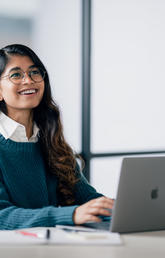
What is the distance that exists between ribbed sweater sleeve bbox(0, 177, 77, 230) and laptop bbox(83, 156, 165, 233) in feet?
0.58

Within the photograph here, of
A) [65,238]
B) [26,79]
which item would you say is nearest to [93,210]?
[65,238]

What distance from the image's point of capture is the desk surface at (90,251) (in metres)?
1.17

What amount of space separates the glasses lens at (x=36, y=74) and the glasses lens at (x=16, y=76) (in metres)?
0.05

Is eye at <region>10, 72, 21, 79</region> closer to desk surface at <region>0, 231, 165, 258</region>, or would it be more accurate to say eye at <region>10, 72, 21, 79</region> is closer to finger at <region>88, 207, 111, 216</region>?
finger at <region>88, 207, 111, 216</region>

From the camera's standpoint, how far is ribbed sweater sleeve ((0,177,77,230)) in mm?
1502

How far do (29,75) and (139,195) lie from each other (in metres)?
0.88

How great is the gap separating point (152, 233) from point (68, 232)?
29cm

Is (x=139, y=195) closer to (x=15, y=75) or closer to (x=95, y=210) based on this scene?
(x=95, y=210)

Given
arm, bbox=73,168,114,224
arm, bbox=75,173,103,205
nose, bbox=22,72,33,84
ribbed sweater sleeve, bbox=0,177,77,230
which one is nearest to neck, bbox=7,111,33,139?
nose, bbox=22,72,33,84

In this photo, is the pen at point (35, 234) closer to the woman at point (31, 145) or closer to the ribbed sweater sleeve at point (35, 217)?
the ribbed sweater sleeve at point (35, 217)

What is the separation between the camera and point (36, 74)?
1987 millimetres

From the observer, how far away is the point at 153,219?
143cm

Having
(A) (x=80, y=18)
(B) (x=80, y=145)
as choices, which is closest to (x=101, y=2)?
(A) (x=80, y=18)

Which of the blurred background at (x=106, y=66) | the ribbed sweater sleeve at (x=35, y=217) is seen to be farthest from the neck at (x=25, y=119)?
the blurred background at (x=106, y=66)
